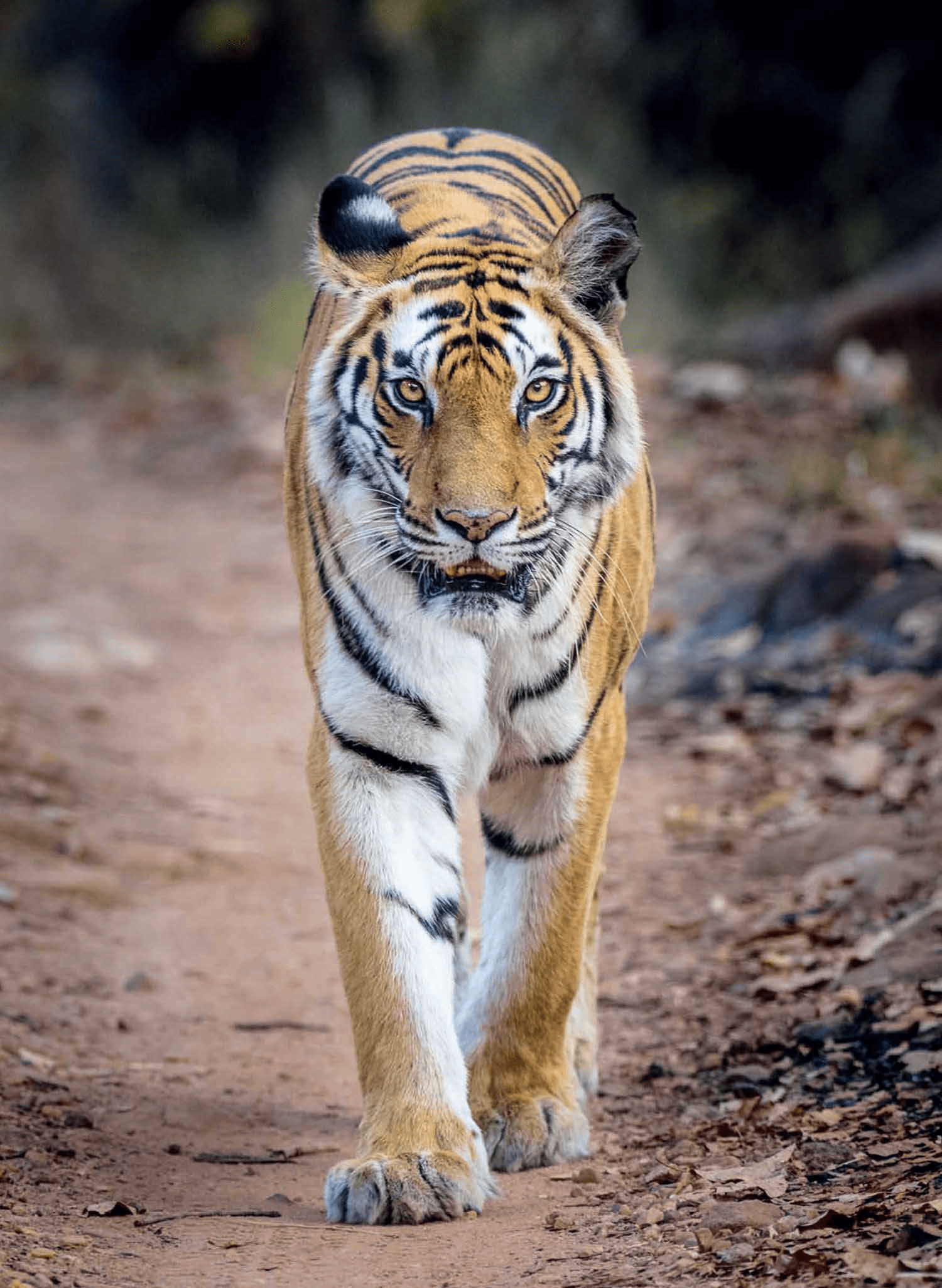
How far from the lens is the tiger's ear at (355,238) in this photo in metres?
3.45

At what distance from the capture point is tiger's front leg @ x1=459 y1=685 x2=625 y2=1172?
3.45m

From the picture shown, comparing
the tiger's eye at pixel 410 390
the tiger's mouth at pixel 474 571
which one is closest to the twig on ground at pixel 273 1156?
the tiger's mouth at pixel 474 571

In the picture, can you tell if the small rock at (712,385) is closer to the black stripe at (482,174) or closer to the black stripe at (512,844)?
the black stripe at (482,174)

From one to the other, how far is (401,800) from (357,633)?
0.34m

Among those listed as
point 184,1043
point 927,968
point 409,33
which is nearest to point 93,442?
point 409,33

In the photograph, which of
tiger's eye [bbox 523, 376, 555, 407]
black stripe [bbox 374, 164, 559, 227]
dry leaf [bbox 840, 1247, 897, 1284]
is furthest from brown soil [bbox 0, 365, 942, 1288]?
black stripe [bbox 374, 164, 559, 227]

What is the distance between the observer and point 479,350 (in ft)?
10.6

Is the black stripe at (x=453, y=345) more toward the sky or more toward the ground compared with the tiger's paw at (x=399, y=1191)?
more toward the sky

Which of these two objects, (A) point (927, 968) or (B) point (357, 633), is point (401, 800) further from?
(A) point (927, 968)

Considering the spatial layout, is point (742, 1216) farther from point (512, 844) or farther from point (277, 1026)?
point (277, 1026)

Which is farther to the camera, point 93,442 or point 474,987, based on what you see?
point 93,442

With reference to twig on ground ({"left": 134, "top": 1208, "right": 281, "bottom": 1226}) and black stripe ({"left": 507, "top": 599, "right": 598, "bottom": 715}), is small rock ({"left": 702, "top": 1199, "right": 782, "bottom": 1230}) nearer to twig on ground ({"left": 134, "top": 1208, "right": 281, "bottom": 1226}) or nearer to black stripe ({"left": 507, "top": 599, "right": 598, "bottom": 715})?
twig on ground ({"left": 134, "top": 1208, "right": 281, "bottom": 1226})

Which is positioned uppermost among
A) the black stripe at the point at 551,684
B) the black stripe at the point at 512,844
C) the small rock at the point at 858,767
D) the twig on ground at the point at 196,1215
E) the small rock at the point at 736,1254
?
the small rock at the point at 858,767

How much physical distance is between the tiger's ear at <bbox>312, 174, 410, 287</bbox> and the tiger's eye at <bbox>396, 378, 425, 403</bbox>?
0.99ft
